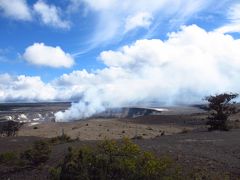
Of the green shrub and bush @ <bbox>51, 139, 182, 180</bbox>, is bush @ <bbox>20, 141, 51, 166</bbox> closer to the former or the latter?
the green shrub

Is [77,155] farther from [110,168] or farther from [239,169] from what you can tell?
[239,169]

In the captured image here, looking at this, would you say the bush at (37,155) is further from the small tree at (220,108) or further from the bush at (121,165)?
the small tree at (220,108)

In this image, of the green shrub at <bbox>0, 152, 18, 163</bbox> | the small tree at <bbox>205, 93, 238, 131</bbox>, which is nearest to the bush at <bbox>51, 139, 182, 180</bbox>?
the green shrub at <bbox>0, 152, 18, 163</bbox>

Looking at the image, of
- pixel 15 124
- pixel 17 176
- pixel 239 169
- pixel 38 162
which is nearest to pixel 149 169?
pixel 239 169

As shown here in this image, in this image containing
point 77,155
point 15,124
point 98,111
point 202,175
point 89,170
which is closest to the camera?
point 89,170

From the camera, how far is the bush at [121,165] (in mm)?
9289

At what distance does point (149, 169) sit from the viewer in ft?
30.2

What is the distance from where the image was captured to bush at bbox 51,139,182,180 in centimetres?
929

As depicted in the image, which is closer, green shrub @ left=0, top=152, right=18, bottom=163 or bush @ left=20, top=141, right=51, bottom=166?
A: bush @ left=20, top=141, right=51, bottom=166

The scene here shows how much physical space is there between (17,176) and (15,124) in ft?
114

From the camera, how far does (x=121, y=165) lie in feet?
31.0

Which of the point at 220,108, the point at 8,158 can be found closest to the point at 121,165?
the point at 8,158

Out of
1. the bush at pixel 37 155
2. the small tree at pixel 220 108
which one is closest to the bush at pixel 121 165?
the bush at pixel 37 155

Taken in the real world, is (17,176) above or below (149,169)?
below
